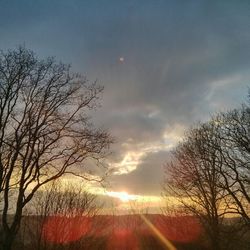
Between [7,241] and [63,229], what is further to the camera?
[63,229]

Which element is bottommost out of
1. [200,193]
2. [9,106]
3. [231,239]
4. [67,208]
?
[231,239]

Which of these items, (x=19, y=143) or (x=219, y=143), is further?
(x=219, y=143)

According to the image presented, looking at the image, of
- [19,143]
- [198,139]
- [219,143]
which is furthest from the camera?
[198,139]

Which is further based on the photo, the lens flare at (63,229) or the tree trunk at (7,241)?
the lens flare at (63,229)

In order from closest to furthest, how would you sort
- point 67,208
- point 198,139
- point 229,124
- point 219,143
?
point 67,208
point 229,124
point 219,143
point 198,139

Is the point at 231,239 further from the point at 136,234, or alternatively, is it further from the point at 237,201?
the point at 136,234

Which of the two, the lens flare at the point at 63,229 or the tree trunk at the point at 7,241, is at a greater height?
the lens flare at the point at 63,229

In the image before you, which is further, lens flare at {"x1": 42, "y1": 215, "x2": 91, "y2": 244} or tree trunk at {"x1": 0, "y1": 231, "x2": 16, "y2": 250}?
lens flare at {"x1": 42, "y1": 215, "x2": 91, "y2": 244}

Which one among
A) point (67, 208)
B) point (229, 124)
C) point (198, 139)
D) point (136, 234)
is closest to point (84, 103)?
point (67, 208)

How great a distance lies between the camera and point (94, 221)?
82.9 feet

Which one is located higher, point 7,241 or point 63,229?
point 63,229

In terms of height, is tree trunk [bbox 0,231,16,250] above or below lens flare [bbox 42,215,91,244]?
below

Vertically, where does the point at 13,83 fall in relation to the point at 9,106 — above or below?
above

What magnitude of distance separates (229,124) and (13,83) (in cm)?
1498
